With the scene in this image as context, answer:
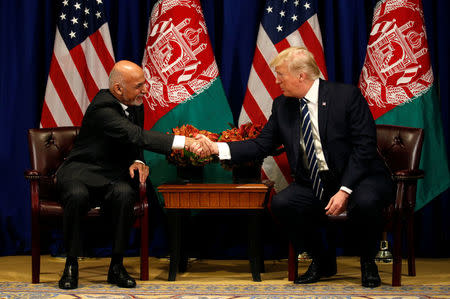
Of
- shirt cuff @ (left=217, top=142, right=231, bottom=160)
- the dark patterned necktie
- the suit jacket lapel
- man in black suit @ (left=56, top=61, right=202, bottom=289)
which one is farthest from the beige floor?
the dark patterned necktie

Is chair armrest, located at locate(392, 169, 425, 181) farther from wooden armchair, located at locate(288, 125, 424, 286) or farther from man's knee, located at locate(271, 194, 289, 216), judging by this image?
man's knee, located at locate(271, 194, 289, 216)

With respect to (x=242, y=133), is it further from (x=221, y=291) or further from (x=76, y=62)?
(x=76, y=62)

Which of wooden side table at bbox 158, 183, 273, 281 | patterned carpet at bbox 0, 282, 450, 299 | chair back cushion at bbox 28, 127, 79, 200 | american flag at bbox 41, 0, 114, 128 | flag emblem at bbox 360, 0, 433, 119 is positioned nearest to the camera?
patterned carpet at bbox 0, 282, 450, 299

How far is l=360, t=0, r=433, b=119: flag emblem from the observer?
4.63 metres

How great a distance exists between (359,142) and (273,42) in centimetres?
144

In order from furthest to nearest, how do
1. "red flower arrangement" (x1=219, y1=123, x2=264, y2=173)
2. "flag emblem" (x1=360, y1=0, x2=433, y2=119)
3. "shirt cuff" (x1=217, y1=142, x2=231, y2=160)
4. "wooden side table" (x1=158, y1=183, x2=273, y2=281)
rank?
1. "flag emblem" (x1=360, y1=0, x2=433, y2=119)
2. "red flower arrangement" (x1=219, y1=123, x2=264, y2=173)
3. "shirt cuff" (x1=217, y1=142, x2=231, y2=160)
4. "wooden side table" (x1=158, y1=183, x2=273, y2=281)

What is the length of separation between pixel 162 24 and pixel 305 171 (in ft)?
5.77

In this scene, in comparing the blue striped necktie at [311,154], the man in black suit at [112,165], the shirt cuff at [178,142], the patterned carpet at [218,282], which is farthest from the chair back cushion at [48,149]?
the blue striped necktie at [311,154]

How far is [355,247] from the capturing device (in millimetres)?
5062

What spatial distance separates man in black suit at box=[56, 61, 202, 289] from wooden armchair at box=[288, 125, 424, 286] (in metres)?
1.10

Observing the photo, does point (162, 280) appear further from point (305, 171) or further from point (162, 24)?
point (162, 24)

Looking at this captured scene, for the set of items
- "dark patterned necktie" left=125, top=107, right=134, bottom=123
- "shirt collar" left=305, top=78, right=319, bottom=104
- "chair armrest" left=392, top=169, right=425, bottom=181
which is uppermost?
"shirt collar" left=305, top=78, right=319, bottom=104

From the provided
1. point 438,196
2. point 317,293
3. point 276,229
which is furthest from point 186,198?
point 438,196

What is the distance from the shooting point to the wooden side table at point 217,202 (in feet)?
12.8
